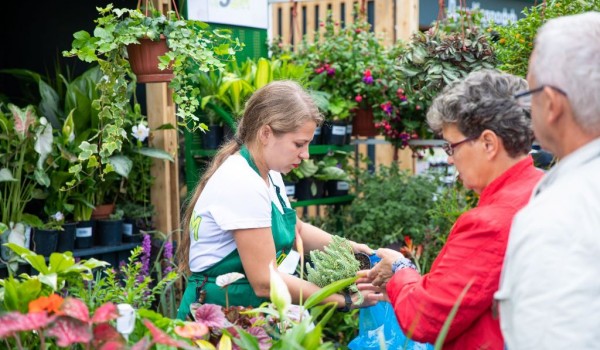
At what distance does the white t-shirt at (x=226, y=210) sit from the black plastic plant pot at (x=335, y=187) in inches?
103

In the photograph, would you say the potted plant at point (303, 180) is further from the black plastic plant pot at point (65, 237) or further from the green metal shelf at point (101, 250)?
the black plastic plant pot at point (65, 237)

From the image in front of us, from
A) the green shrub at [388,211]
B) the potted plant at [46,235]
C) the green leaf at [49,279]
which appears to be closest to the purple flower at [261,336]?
the green leaf at [49,279]

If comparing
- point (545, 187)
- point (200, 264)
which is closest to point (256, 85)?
point (200, 264)

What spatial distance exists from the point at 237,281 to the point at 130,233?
200cm

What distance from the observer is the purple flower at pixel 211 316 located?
1721 mm

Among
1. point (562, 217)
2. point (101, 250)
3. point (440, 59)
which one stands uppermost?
point (440, 59)

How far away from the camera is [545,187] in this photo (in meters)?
1.44

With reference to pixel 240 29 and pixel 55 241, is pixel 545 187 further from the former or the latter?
pixel 240 29

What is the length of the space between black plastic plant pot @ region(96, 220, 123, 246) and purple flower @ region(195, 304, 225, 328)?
97.7 inches

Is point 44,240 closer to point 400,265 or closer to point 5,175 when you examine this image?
point 5,175

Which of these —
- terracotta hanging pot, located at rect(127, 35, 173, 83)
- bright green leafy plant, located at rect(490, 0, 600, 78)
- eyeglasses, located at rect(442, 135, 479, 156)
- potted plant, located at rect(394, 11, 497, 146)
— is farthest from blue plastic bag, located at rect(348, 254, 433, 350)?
bright green leafy plant, located at rect(490, 0, 600, 78)

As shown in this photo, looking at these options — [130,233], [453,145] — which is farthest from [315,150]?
[453,145]

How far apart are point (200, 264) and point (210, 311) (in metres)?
0.68

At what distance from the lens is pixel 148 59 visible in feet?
10.5
